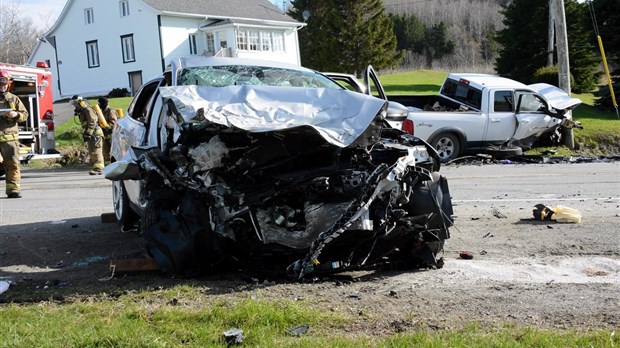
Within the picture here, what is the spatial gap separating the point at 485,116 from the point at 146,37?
30223 mm

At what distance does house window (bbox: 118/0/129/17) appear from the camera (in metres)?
42.3

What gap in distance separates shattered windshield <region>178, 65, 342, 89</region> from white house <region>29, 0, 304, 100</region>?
3295 cm

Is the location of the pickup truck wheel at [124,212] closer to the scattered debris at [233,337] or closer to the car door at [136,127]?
the car door at [136,127]

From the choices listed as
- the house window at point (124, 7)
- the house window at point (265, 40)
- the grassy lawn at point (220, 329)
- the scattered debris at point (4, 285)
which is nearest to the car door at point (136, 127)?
the scattered debris at point (4, 285)

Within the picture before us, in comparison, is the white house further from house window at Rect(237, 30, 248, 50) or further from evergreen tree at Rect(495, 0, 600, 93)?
evergreen tree at Rect(495, 0, 600, 93)

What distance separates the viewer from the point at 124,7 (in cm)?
4256

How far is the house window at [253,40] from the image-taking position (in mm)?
43906

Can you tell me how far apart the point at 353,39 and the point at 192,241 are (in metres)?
45.2

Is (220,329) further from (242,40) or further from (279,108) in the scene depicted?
(242,40)

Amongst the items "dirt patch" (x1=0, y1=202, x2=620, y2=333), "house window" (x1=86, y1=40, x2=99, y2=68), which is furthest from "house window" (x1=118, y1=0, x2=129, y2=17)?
"dirt patch" (x1=0, y1=202, x2=620, y2=333)

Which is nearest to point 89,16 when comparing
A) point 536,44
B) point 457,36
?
point 536,44

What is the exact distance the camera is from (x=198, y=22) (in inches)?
1688

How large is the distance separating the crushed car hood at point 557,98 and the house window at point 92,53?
112 feet

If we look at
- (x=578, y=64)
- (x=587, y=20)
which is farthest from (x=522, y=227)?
(x=578, y=64)
